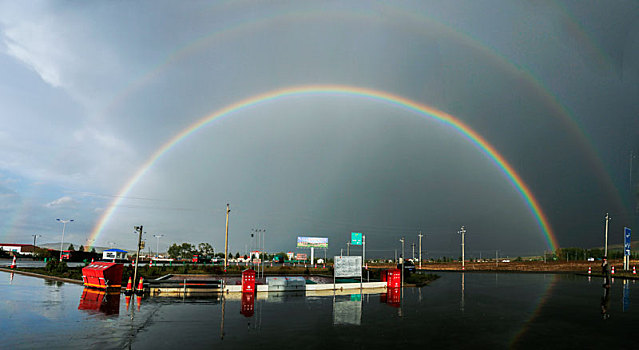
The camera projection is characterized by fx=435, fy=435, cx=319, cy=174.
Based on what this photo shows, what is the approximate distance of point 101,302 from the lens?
78.0 feet

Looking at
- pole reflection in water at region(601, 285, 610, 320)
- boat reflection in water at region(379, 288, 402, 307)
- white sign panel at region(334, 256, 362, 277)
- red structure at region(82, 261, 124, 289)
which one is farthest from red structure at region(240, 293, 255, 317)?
pole reflection in water at region(601, 285, 610, 320)

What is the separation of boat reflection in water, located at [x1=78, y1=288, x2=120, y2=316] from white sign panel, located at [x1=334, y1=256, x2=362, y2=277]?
15880mm

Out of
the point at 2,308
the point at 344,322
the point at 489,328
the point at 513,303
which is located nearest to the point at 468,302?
the point at 513,303

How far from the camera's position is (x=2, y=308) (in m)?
21.0

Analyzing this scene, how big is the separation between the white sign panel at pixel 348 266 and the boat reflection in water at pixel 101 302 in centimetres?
1588

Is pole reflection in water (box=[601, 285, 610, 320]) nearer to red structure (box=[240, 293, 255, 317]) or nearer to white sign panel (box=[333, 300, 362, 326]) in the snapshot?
white sign panel (box=[333, 300, 362, 326])

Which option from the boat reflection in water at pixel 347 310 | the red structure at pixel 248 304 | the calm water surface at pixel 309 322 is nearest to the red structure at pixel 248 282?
the red structure at pixel 248 304

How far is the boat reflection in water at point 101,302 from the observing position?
20719 millimetres

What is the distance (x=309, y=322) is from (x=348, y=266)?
17188mm

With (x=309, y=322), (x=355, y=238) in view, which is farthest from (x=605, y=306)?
(x=355, y=238)

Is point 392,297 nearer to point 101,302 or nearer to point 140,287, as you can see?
point 140,287

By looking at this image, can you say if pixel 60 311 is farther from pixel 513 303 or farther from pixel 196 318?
pixel 513 303

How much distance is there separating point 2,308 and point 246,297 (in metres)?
12.6

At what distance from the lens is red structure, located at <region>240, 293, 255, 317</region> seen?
20.5m
